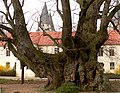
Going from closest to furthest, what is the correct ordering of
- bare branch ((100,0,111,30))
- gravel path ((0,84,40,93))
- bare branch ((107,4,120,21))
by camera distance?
1. bare branch ((100,0,111,30))
2. gravel path ((0,84,40,93))
3. bare branch ((107,4,120,21))

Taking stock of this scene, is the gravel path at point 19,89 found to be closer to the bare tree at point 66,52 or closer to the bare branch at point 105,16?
the bare tree at point 66,52

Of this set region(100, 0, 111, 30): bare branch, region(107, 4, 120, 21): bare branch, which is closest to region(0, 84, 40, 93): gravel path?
region(100, 0, 111, 30): bare branch

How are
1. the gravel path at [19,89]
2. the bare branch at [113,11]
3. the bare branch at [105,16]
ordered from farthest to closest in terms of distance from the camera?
the bare branch at [113,11] < the gravel path at [19,89] < the bare branch at [105,16]

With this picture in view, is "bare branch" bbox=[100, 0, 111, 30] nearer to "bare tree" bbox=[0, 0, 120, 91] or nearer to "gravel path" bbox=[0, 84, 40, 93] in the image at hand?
"bare tree" bbox=[0, 0, 120, 91]

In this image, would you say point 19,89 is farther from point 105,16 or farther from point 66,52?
point 105,16

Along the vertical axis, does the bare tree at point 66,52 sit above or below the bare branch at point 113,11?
below

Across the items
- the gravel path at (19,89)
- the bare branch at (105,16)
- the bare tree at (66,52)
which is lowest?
the gravel path at (19,89)

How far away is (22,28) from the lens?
17781mm

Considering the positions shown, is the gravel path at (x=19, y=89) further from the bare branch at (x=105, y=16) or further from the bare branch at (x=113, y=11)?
the bare branch at (x=113, y=11)

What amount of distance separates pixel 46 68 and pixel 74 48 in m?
1.94

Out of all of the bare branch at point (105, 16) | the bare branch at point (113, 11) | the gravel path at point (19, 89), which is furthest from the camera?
the bare branch at point (113, 11)

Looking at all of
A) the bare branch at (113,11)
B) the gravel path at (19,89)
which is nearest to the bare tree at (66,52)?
the bare branch at (113,11)

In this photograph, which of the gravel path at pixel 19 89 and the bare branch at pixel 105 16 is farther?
the gravel path at pixel 19 89

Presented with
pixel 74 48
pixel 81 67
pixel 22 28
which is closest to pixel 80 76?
pixel 81 67
